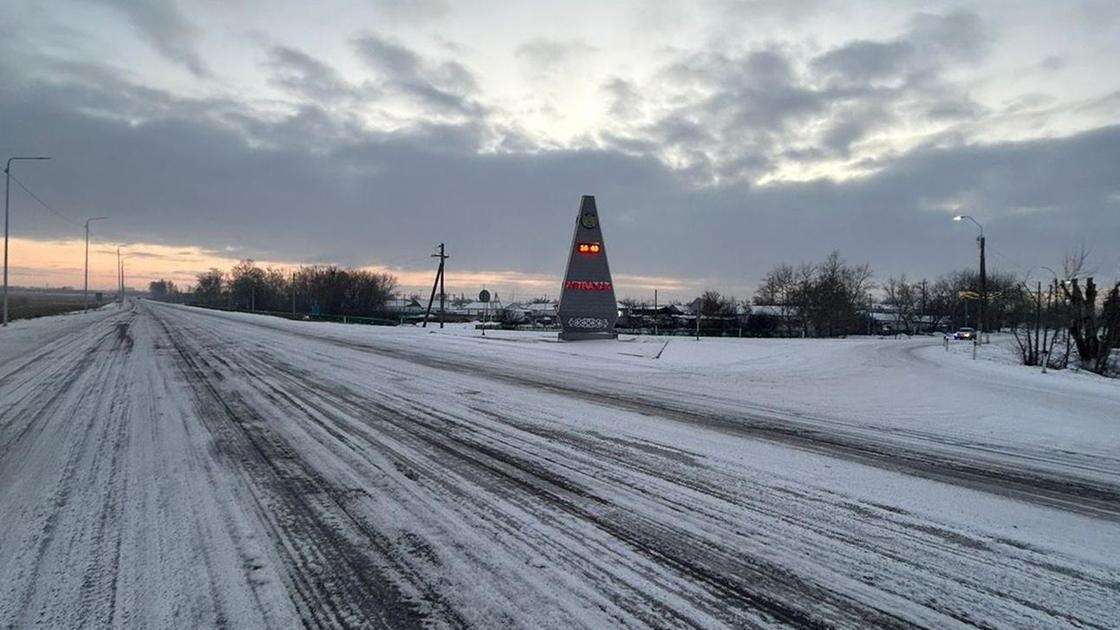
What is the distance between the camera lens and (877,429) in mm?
9148

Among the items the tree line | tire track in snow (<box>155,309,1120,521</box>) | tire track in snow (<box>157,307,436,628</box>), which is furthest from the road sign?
the tree line

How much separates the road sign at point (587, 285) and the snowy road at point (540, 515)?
18297 millimetres

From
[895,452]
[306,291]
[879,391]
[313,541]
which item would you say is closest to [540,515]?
[313,541]

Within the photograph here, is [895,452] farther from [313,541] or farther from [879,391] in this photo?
[879,391]

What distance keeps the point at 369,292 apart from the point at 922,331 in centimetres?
8373

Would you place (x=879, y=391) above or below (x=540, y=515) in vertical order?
below

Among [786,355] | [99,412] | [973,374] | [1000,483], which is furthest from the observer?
[786,355]

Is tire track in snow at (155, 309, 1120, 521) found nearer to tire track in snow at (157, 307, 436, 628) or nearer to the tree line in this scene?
tire track in snow at (157, 307, 436, 628)

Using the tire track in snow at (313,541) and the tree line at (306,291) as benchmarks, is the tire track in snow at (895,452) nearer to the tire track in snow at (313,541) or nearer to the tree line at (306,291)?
the tire track in snow at (313,541)

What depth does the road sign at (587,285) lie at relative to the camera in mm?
28719

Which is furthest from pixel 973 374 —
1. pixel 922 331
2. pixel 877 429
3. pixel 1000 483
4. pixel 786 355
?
pixel 922 331

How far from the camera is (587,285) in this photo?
29.0 metres

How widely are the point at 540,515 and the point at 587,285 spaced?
80.4 feet

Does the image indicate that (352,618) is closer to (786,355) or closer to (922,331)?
(786,355)
